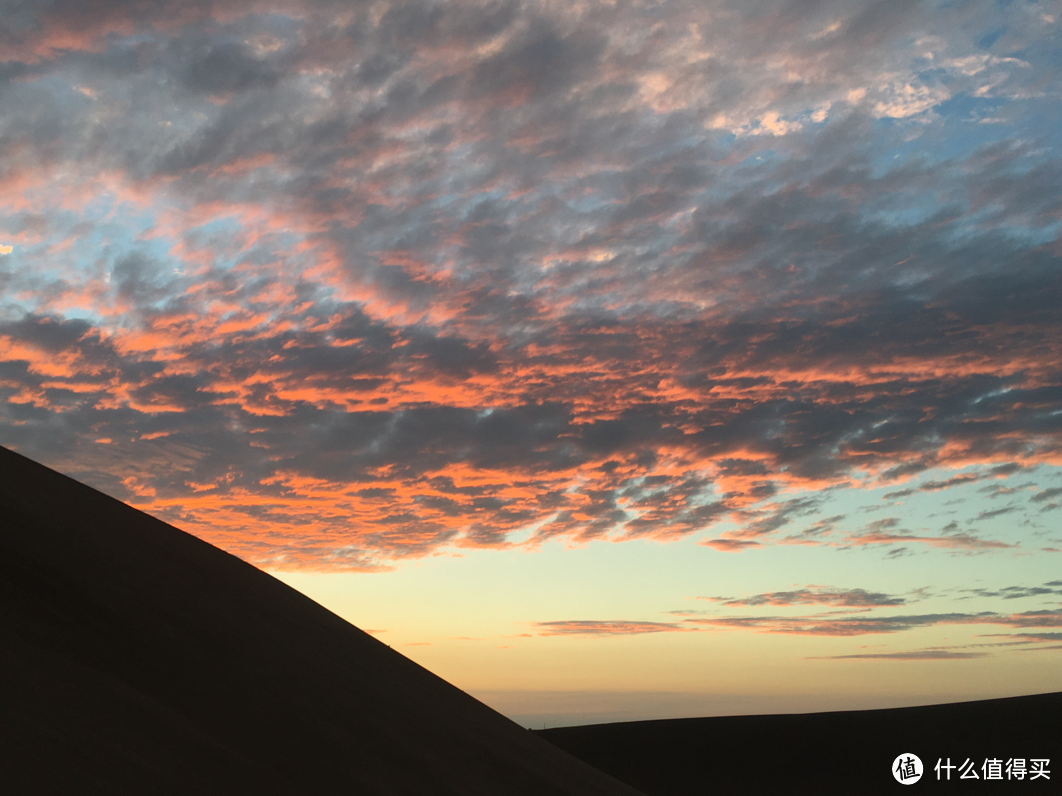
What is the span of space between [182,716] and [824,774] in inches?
1119

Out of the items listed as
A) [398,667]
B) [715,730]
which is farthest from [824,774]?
[398,667]

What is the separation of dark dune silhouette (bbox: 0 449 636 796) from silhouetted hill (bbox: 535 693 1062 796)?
19508 millimetres

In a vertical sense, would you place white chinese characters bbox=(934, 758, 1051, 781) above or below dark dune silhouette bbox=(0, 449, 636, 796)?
below

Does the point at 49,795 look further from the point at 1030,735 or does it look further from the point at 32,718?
the point at 1030,735

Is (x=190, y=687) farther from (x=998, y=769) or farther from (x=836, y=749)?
(x=836, y=749)

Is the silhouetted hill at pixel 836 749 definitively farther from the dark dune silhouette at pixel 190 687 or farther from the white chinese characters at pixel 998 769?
the dark dune silhouette at pixel 190 687

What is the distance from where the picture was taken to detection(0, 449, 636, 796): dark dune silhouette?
5418 millimetres

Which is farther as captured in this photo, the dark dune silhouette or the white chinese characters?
the white chinese characters

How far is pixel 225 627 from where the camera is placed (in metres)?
9.50

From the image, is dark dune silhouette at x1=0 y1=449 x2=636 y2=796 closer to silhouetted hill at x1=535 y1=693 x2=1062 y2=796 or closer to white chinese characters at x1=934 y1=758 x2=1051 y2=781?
silhouetted hill at x1=535 y1=693 x2=1062 y2=796

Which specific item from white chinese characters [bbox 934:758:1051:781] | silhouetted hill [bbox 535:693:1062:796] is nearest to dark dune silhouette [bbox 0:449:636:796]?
silhouetted hill [bbox 535:693:1062:796]

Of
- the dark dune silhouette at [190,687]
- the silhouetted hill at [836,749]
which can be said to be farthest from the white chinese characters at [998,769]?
the dark dune silhouette at [190,687]

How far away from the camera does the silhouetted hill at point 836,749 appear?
27547 mm

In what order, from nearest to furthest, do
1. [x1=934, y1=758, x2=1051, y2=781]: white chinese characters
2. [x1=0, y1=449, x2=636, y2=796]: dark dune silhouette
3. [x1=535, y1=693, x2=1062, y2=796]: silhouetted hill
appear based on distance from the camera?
[x1=0, y1=449, x2=636, y2=796]: dark dune silhouette < [x1=934, y1=758, x2=1051, y2=781]: white chinese characters < [x1=535, y1=693, x2=1062, y2=796]: silhouetted hill
